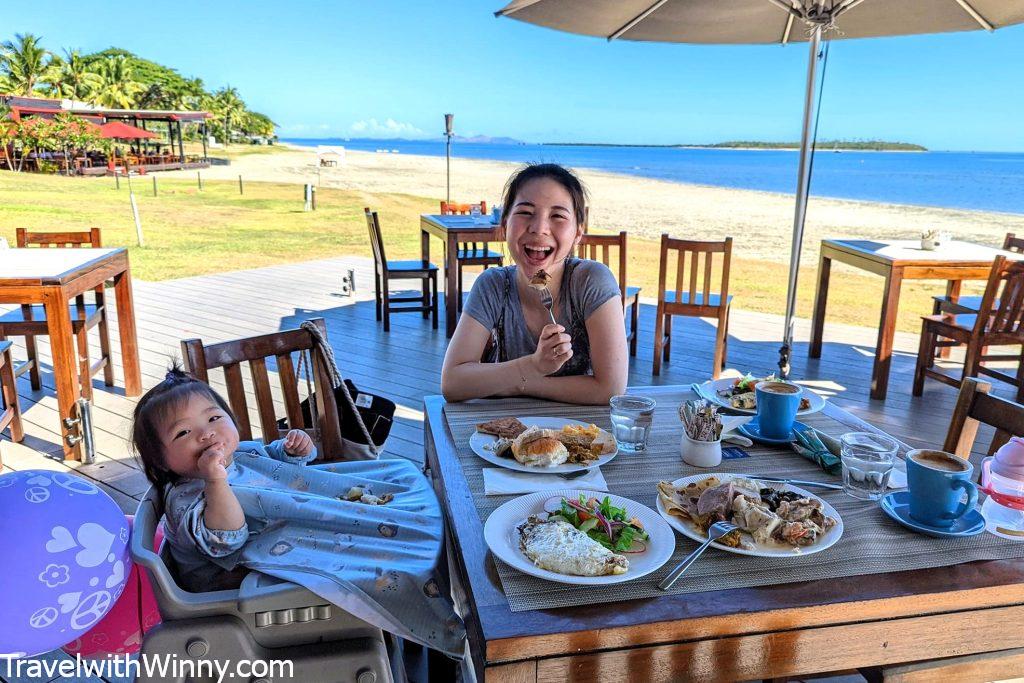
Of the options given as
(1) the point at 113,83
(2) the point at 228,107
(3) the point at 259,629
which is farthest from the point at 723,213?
(2) the point at 228,107

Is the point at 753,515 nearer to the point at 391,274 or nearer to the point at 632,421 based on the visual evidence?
the point at 632,421

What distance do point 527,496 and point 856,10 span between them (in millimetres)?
3602

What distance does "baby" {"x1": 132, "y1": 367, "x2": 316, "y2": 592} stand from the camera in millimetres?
1116

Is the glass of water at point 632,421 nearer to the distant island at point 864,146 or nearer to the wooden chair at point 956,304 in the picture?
the wooden chair at point 956,304

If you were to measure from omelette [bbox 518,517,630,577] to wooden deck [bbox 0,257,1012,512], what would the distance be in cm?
205

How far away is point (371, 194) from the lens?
824 inches

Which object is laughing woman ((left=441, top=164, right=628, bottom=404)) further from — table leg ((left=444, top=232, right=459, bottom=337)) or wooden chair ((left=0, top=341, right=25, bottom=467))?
table leg ((left=444, top=232, right=459, bottom=337))

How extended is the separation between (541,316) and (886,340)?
2.97 metres

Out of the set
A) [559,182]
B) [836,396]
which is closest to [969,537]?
[559,182]

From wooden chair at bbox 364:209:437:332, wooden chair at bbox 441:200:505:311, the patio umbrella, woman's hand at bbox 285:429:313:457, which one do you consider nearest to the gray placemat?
woman's hand at bbox 285:429:313:457

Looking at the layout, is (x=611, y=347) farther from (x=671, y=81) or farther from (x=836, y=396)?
(x=671, y=81)

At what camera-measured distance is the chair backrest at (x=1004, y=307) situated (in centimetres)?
355

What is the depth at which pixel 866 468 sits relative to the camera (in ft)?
3.71

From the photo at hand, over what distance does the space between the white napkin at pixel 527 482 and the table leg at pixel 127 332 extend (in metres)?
3.25
